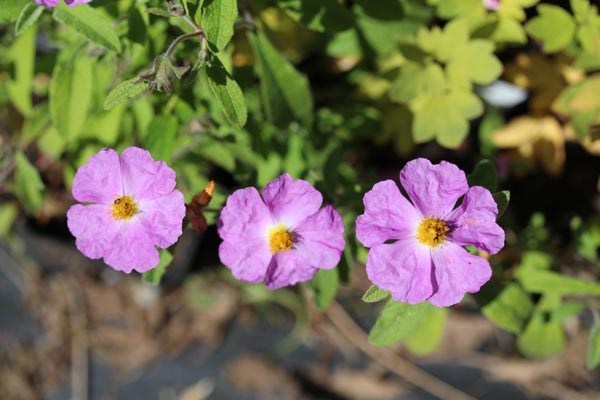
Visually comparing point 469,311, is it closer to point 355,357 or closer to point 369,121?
point 355,357

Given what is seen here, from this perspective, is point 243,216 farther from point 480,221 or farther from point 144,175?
point 480,221

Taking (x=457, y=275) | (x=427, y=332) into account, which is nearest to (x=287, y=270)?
(x=457, y=275)

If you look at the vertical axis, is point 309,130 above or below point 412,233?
below

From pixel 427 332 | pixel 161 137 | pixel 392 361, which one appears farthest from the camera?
pixel 392 361

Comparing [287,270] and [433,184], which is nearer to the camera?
[433,184]

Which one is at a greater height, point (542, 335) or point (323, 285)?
point (323, 285)

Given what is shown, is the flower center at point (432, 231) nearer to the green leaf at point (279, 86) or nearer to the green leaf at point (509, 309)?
the green leaf at point (509, 309)

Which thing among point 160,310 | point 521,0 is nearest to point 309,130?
point 521,0
